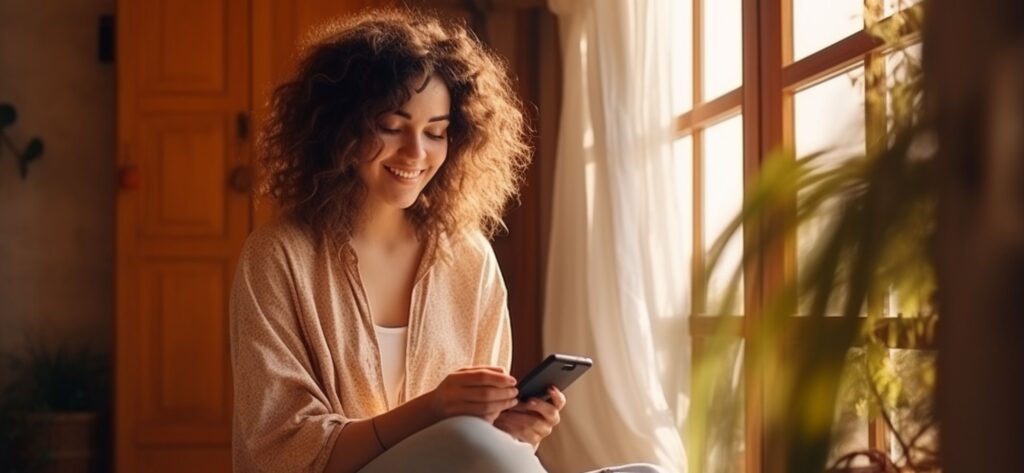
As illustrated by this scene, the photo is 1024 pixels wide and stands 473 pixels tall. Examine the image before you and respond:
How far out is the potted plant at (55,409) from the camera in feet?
16.2

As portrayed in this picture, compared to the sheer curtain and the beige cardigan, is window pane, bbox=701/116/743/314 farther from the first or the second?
the beige cardigan

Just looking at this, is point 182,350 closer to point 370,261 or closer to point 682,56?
point 682,56

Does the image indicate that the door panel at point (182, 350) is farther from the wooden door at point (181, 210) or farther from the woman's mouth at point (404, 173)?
the woman's mouth at point (404, 173)

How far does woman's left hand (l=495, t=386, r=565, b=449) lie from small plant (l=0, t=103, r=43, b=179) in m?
3.92

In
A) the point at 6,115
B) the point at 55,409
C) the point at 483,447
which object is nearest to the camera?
the point at 483,447

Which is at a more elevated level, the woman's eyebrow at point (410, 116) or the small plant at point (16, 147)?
the small plant at point (16, 147)

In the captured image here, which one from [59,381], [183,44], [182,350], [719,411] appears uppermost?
[183,44]

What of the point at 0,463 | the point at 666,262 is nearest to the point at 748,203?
the point at 666,262

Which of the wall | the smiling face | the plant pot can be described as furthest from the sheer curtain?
the wall

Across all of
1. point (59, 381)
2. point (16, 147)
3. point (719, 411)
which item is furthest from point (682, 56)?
point (16, 147)

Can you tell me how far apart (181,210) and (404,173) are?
2.99 meters

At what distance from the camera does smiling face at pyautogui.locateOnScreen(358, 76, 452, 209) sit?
2188 mm

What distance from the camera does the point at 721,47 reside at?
3.23 m

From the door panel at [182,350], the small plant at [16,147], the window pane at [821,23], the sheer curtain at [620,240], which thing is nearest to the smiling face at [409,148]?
the window pane at [821,23]
